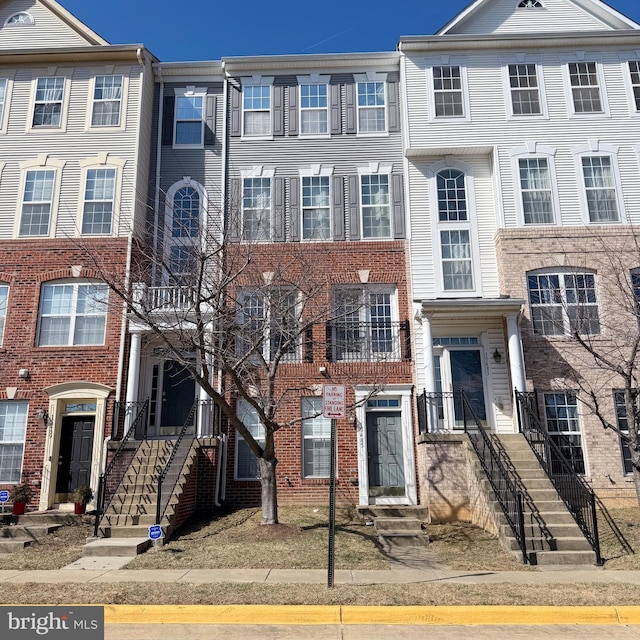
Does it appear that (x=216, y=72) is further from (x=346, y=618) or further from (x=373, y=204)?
(x=346, y=618)

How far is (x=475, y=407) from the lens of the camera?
1441 centimetres

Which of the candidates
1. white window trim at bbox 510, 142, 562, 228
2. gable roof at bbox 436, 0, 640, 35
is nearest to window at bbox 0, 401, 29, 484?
white window trim at bbox 510, 142, 562, 228

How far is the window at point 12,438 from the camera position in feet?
45.7

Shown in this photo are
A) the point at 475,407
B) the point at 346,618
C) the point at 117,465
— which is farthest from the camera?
the point at 475,407

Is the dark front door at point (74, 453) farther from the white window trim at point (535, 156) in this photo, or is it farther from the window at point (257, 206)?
the white window trim at point (535, 156)

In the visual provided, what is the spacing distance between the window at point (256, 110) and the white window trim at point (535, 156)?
693 centimetres

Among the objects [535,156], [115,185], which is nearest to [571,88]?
[535,156]

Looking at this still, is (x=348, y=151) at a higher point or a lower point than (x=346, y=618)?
higher

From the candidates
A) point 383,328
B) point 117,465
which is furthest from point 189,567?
point 383,328

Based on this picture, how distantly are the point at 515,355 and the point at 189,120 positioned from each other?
11163 millimetres

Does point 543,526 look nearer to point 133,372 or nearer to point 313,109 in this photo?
point 133,372

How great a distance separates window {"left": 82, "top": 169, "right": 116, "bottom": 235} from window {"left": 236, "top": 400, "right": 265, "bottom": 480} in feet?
19.8

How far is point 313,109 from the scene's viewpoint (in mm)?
16766

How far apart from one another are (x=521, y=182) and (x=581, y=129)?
93.2 inches
